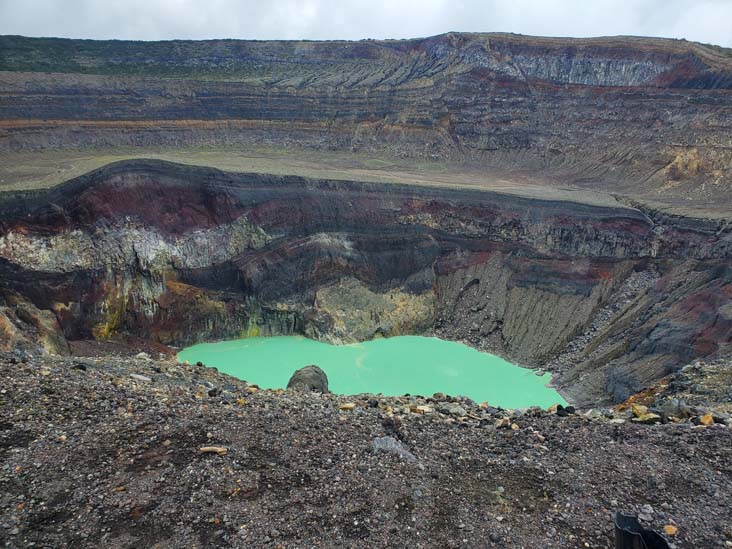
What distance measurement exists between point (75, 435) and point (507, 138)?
130ft

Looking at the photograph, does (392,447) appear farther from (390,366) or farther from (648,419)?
(390,366)

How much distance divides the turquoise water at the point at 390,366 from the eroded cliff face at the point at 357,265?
0.93m

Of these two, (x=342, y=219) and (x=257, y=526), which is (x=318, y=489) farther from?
(x=342, y=219)

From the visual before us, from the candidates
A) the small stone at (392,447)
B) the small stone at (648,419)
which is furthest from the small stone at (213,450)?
the small stone at (648,419)

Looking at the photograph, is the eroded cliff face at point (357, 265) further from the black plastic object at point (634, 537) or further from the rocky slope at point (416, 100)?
the black plastic object at point (634, 537)

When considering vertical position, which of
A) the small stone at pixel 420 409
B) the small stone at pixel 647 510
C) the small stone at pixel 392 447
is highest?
the small stone at pixel 420 409

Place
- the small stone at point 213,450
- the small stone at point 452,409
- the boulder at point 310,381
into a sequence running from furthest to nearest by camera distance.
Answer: the boulder at point 310,381, the small stone at point 452,409, the small stone at point 213,450

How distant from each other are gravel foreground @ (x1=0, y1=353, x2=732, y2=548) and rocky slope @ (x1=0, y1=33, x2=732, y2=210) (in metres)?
27.3

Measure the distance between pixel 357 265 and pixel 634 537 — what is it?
24.7 m

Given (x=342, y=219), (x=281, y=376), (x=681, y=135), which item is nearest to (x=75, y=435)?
(x=281, y=376)

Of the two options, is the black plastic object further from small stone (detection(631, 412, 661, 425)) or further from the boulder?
the boulder

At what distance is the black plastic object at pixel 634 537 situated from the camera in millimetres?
6121

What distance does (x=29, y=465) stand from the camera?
8164 mm

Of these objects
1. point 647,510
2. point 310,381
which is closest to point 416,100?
point 310,381
